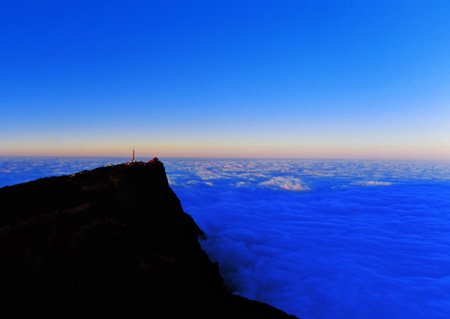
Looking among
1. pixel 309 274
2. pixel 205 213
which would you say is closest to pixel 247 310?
pixel 309 274

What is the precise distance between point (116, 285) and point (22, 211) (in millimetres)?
2321

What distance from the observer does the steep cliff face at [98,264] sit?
2541 mm

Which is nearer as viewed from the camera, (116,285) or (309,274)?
(116,285)

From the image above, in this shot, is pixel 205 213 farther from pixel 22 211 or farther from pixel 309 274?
pixel 22 211

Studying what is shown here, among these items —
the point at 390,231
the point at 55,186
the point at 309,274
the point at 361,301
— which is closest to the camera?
the point at 55,186

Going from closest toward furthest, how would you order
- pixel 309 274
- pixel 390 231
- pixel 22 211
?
pixel 22 211, pixel 309 274, pixel 390 231

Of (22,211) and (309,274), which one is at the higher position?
(22,211)

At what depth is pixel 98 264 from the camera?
9.61ft

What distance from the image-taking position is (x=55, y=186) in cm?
485

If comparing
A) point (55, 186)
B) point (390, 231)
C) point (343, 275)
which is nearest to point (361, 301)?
point (343, 275)

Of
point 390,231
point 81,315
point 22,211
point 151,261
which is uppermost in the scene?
point 22,211

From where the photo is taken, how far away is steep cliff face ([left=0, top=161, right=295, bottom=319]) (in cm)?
254

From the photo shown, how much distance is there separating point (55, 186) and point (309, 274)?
28.0 ft

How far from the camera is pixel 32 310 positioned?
94.3 inches
